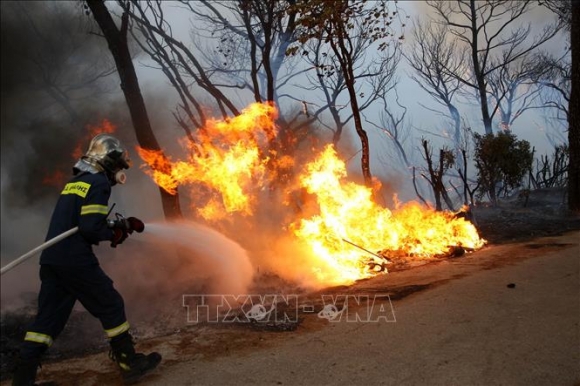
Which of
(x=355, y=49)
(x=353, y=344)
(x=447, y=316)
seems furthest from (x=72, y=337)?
(x=355, y=49)

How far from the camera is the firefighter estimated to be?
11.2 feet

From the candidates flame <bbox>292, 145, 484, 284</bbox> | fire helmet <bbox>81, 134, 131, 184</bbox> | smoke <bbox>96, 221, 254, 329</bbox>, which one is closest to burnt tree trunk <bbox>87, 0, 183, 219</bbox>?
smoke <bbox>96, 221, 254, 329</bbox>

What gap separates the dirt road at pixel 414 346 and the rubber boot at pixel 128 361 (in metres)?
0.10

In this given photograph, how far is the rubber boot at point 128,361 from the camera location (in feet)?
11.3

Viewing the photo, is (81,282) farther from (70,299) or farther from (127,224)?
(127,224)

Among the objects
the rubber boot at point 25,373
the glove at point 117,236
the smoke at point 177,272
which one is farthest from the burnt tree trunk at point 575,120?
the rubber boot at point 25,373

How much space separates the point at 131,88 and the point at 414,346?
7.98m

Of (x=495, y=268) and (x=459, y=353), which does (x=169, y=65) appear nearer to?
(x=495, y=268)

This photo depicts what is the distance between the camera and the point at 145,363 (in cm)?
351

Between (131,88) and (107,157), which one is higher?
(131,88)

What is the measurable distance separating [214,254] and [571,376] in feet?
18.0

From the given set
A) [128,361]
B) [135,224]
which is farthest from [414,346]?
[135,224]

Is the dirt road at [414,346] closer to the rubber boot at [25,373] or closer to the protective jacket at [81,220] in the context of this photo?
the rubber boot at [25,373]

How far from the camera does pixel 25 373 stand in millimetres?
3350
